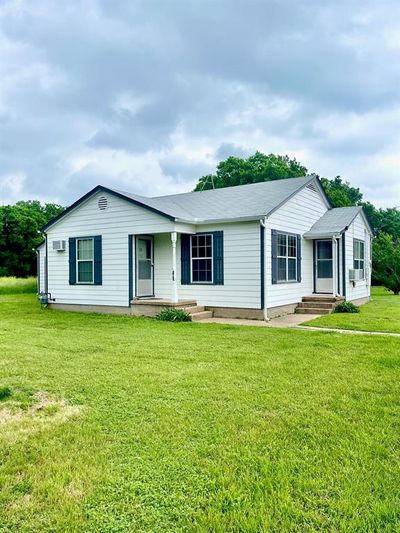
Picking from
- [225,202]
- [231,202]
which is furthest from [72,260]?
[231,202]

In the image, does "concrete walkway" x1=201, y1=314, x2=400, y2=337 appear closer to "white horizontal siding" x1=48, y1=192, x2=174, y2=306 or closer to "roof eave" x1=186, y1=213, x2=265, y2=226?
"roof eave" x1=186, y1=213, x2=265, y2=226

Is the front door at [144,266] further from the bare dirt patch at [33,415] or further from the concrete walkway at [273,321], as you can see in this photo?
the bare dirt patch at [33,415]

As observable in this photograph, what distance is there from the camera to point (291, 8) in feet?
33.7

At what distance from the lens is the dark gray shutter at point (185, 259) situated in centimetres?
1222

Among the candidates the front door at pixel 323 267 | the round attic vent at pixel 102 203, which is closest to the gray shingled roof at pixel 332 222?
the front door at pixel 323 267

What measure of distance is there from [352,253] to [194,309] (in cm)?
690

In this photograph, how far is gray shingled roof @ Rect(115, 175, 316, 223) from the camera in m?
11.5

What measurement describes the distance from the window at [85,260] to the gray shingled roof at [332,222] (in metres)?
7.42

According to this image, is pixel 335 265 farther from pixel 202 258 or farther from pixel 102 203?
pixel 102 203

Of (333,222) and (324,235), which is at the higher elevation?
(333,222)

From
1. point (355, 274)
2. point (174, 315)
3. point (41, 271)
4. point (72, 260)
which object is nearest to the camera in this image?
point (174, 315)

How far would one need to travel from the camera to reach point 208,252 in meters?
11.9

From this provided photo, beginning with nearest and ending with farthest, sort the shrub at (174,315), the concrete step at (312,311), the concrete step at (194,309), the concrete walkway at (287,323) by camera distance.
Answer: the concrete walkway at (287,323) < the shrub at (174,315) < the concrete step at (194,309) < the concrete step at (312,311)

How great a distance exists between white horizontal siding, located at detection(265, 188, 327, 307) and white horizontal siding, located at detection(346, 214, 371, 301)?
1.29 meters
